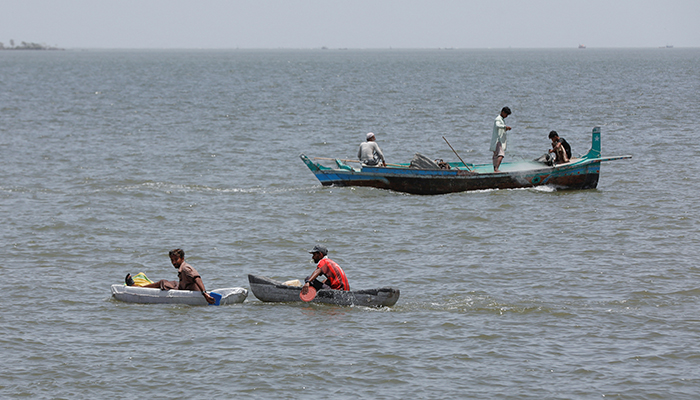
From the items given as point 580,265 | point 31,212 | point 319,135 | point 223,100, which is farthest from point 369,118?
point 580,265

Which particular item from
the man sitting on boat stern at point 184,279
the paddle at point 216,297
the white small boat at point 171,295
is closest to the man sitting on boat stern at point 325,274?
the white small boat at point 171,295

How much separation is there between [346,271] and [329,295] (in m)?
2.51

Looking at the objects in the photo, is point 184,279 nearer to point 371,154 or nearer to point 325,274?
point 325,274

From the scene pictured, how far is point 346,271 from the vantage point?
1717cm

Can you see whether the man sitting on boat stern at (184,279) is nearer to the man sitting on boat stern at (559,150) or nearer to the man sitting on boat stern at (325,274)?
the man sitting on boat stern at (325,274)

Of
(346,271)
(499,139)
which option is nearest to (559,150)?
(499,139)

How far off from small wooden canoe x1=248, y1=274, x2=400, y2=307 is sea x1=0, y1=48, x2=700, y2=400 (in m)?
0.18

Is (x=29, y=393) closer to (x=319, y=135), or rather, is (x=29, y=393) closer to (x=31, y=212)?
(x=31, y=212)

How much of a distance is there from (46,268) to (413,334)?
8683mm

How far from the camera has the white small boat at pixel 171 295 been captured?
14742 millimetres

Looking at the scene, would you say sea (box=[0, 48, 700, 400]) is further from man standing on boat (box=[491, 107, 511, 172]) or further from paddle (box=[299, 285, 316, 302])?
man standing on boat (box=[491, 107, 511, 172])

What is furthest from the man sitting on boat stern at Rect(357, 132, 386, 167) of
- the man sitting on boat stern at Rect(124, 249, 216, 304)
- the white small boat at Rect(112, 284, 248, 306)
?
the man sitting on boat stern at Rect(124, 249, 216, 304)

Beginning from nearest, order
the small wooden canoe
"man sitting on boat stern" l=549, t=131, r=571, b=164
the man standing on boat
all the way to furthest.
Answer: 1. the small wooden canoe
2. the man standing on boat
3. "man sitting on boat stern" l=549, t=131, r=571, b=164

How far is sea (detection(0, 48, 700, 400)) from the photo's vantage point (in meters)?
11.8
